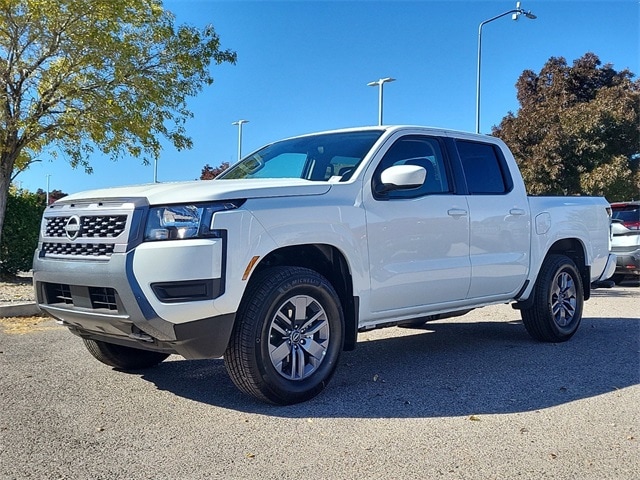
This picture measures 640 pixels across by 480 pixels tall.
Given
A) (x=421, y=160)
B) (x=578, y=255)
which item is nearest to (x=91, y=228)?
(x=421, y=160)

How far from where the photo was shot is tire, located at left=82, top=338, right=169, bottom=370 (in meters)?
5.08

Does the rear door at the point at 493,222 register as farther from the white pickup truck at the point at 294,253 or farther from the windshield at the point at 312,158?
the windshield at the point at 312,158

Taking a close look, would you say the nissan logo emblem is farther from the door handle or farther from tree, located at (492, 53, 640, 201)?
tree, located at (492, 53, 640, 201)

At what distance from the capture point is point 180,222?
3842 mm

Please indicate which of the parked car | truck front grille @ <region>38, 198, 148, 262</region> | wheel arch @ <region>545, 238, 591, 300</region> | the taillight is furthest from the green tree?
the taillight

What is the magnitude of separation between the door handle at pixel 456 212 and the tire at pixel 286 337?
1415mm

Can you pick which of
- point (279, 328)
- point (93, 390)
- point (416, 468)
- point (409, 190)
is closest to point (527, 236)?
point (409, 190)

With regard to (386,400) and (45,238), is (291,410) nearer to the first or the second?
(386,400)

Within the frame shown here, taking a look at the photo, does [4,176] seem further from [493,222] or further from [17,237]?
[493,222]

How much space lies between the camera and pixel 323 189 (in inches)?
176

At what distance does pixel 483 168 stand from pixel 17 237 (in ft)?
27.3

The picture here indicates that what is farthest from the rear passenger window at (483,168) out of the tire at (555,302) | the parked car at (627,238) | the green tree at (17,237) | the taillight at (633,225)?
the green tree at (17,237)

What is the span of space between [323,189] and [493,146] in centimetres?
255

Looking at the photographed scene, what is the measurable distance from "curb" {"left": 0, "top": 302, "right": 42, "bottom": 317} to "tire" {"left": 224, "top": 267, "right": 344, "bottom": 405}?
4.86 meters
